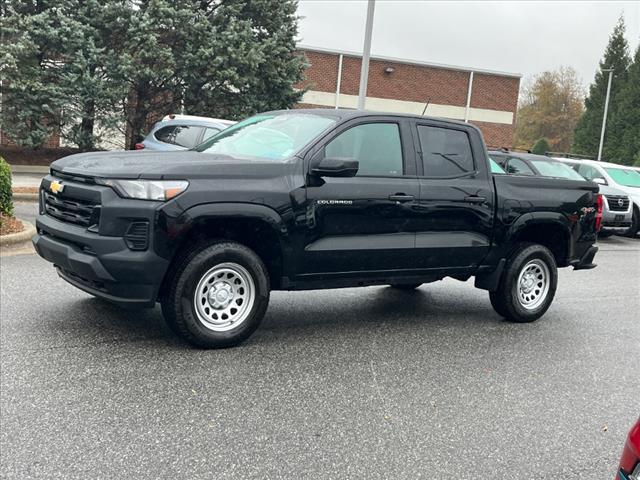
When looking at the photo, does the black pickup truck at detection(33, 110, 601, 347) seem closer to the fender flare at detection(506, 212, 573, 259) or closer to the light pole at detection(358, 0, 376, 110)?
the fender flare at detection(506, 212, 573, 259)

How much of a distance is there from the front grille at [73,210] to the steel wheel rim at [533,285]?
14.1 ft

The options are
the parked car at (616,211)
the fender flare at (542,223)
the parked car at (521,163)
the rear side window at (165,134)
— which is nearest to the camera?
the fender flare at (542,223)

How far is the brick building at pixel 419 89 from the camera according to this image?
36.3m

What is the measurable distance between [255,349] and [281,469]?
6.53 feet

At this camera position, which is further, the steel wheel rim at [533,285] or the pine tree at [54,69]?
the pine tree at [54,69]

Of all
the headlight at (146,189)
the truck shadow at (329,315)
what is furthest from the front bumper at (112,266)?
the truck shadow at (329,315)

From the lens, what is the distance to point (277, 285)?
18.2 ft

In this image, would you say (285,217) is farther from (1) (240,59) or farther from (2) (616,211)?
(1) (240,59)

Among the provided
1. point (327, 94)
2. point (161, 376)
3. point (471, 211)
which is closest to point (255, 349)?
point (161, 376)

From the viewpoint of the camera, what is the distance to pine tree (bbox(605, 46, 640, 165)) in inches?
1805

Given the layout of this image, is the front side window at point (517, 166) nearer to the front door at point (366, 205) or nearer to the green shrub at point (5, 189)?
the front door at point (366, 205)

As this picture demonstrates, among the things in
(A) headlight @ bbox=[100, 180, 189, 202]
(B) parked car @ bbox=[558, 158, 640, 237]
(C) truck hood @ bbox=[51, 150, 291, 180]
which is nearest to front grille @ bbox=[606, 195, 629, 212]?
(B) parked car @ bbox=[558, 158, 640, 237]

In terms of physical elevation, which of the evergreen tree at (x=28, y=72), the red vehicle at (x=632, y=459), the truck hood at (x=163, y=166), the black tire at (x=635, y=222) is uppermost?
the evergreen tree at (x=28, y=72)

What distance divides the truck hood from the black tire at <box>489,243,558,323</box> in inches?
110
